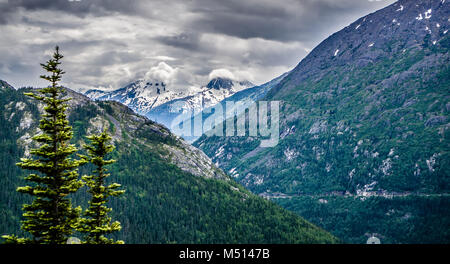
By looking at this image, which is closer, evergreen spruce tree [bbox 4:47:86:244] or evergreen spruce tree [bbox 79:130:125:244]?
evergreen spruce tree [bbox 4:47:86:244]

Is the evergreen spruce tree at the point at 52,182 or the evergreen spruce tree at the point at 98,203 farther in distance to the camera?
the evergreen spruce tree at the point at 98,203

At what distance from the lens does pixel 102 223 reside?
36031mm

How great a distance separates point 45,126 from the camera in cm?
3400

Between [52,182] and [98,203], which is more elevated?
[52,182]

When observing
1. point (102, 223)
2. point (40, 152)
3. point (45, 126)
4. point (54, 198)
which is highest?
point (45, 126)

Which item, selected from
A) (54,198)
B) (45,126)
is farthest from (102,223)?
(45,126)
